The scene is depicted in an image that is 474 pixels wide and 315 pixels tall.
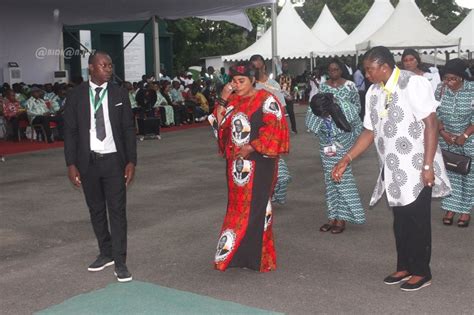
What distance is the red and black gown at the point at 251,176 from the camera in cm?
500

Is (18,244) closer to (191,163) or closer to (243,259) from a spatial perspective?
(243,259)

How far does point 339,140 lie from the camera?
251 inches

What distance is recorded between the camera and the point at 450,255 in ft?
18.4

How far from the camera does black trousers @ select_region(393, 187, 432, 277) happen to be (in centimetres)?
463

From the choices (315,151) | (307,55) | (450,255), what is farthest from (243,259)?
(307,55)

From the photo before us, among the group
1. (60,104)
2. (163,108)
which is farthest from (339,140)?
(163,108)

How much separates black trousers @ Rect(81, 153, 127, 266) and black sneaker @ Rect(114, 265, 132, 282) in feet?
0.13

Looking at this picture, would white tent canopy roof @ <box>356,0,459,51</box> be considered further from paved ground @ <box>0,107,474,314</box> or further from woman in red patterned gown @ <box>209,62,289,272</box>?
woman in red patterned gown @ <box>209,62,289,272</box>

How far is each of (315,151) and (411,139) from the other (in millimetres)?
8048

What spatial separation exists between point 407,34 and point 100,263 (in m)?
20.0

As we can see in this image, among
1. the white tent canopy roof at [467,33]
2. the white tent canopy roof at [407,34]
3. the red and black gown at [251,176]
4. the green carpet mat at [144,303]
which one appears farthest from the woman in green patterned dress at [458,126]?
the white tent canopy roof at [467,33]

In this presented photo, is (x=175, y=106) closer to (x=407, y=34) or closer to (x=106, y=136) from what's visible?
(x=407, y=34)

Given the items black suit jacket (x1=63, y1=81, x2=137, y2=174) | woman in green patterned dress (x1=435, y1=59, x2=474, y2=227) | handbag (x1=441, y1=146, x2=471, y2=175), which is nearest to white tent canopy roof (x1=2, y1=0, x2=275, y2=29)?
woman in green patterned dress (x1=435, y1=59, x2=474, y2=227)

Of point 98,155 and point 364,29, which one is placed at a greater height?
point 364,29
